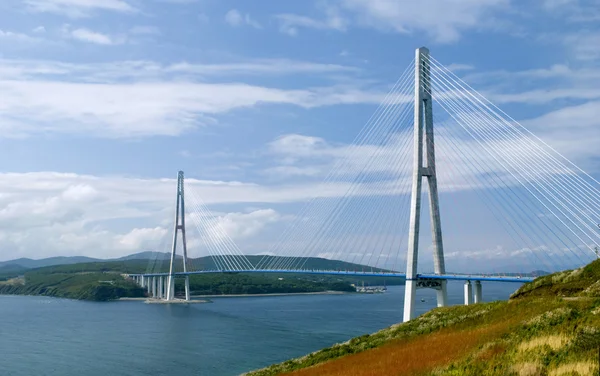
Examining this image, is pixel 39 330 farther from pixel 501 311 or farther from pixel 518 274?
pixel 501 311

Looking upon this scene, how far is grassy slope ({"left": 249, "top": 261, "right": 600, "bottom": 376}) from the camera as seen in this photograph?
26.5ft

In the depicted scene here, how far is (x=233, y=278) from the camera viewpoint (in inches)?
5261

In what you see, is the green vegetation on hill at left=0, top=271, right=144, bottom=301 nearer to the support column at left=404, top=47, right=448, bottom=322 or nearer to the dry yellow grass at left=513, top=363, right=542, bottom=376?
the support column at left=404, top=47, right=448, bottom=322

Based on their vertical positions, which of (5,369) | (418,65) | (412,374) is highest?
(418,65)

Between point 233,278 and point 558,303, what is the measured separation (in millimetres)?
122956

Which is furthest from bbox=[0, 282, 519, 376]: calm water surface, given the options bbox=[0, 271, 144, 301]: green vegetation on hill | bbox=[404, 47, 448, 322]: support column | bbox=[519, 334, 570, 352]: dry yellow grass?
bbox=[0, 271, 144, 301]: green vegetation on hill

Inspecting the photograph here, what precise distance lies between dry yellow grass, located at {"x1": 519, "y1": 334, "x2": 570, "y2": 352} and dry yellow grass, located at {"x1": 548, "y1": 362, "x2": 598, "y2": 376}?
1.16 m

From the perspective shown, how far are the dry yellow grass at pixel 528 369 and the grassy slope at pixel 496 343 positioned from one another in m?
0.01

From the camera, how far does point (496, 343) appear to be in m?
10.1

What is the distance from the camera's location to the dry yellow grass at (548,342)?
8633 mm

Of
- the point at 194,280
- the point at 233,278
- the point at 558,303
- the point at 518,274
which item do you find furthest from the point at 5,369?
the point at 233,278

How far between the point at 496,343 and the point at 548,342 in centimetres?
125

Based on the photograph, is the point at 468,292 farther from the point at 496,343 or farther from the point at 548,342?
the point at 548,342

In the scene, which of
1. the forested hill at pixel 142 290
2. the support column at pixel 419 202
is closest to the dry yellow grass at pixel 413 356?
the support column at pixel 419 202
